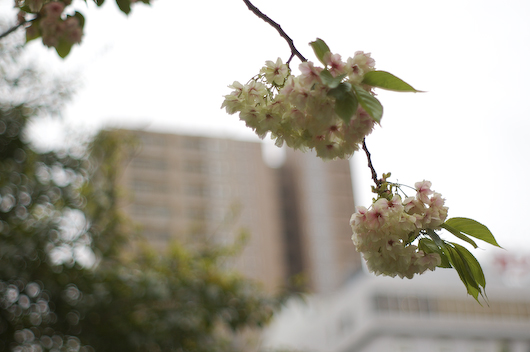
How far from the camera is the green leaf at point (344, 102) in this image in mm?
1304

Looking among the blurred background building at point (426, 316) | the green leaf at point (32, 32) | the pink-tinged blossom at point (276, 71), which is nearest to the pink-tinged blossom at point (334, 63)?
the pink-tinged blossom at point (276, 71)

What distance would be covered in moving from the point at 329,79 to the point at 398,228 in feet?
1.33

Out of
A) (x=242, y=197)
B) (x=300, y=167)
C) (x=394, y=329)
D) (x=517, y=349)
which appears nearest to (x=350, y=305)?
(x=394, y=329)

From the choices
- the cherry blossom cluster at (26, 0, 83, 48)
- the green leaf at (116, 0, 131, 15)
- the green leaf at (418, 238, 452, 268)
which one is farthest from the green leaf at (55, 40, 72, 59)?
the green leaf at (418, 238, 452, 268)

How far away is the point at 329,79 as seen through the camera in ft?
4.35

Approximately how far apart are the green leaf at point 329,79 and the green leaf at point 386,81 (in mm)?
59

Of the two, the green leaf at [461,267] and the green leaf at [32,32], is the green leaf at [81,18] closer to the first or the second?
the green leaf at [32,32]

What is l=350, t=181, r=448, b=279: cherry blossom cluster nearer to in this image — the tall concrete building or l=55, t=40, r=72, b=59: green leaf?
l=55, t=40, r=72, b=59: green leaf

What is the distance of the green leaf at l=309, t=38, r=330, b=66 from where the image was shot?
137 cm

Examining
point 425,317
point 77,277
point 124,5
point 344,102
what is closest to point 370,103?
point 344,102

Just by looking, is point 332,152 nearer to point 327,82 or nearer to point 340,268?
point 327,82

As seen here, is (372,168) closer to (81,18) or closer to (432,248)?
(432,248)

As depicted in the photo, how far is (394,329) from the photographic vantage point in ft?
109

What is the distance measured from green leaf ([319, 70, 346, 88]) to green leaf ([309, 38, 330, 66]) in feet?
0.11
